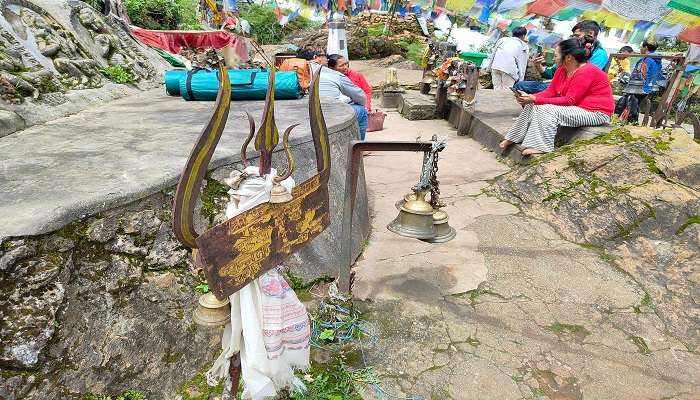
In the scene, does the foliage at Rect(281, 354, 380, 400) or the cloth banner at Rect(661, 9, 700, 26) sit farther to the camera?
the cloth banner at Rect(661, 9, 700, 26)

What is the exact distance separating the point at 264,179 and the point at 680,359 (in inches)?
111

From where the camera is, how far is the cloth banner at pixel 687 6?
16.8 feet

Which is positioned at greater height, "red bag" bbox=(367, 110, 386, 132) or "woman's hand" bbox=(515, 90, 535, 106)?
"woman's hand" bbox=(515, 90, 535, 106)

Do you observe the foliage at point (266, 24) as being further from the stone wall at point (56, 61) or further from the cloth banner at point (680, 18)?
the cloth banner at point (680, 18)

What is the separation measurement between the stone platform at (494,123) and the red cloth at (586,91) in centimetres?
29

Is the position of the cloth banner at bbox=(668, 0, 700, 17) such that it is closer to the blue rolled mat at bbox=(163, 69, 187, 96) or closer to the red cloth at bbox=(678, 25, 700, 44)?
the red cloth at bbox=(678, 25, 700, 44)

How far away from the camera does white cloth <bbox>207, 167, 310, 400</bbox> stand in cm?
146

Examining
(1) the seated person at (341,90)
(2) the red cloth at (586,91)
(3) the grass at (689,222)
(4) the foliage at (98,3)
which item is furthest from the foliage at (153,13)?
(3) the grass at (689,222)

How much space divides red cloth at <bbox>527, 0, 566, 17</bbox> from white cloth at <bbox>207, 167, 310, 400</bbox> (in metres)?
6.85

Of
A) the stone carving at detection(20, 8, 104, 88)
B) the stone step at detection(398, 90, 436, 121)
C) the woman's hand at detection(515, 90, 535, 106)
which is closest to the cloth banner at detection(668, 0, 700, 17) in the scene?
the woman's hand at detection(515, 90, 535, 106)

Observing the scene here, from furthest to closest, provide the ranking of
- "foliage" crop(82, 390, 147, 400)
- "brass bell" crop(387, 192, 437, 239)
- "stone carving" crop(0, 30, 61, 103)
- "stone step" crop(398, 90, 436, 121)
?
"stone step" crop(398, 90, 436, 121), "stone carving" crop(0, 30, 61, 103), "brass bell" crop(387, 192, 437, 239), "foliage" crop(82, 390, 147, 400)

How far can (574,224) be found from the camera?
4277 mm

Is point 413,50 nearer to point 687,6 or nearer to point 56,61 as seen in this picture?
point 687,6

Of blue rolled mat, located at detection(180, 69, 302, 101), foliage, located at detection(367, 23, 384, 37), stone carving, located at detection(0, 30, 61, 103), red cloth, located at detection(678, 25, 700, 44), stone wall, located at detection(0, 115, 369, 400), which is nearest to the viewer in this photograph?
stone wall, located at detection(0, 115, 369, 400)
